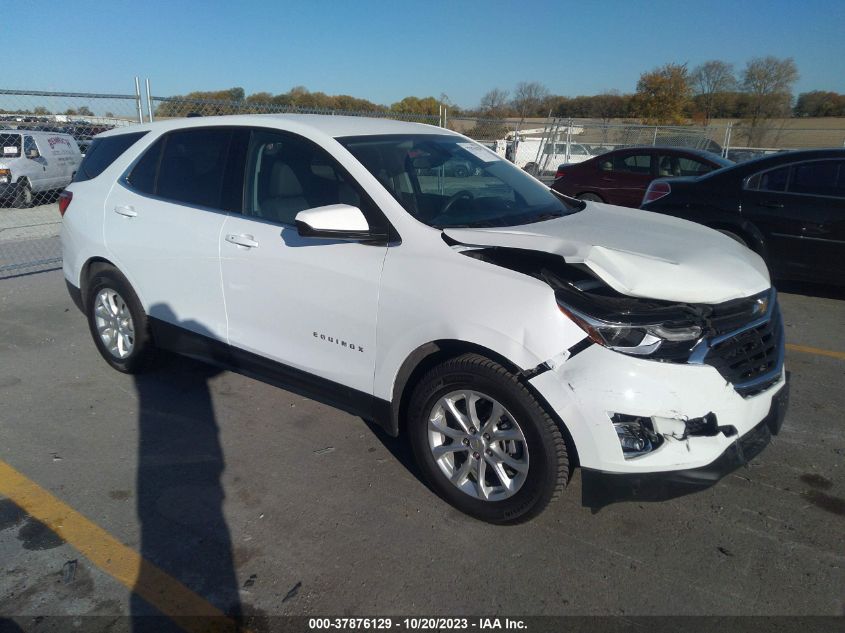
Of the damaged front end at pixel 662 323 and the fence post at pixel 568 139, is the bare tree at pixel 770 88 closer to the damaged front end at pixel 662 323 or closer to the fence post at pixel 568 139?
the fence post at pixel 568 139

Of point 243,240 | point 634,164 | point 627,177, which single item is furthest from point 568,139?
point 243,240

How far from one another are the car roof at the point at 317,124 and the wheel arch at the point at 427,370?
139 cm

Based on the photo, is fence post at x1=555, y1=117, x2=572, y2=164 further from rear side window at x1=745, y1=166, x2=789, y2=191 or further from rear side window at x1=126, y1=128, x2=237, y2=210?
rear side window at x1=126, y1=128, x2=237, y2=210

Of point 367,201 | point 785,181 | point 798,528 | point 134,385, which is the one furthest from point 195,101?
point 798,528

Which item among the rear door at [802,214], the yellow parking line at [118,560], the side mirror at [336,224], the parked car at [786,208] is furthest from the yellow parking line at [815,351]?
the yellow parking line at [118,560]

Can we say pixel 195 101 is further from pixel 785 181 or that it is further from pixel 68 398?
pixel 785 181

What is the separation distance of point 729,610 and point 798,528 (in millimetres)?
766

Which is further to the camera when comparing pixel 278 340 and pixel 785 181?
pixel 785 181

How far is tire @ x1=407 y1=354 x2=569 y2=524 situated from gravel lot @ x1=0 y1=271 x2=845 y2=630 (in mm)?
159

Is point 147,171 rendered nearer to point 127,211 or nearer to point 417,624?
point 127,211

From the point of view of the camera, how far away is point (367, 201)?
127 inches

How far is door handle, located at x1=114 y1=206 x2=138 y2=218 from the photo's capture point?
429cm

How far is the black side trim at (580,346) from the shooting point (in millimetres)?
2547

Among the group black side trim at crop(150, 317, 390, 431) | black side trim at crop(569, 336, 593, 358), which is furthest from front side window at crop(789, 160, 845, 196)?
black side trim at crop(150, 317, 390, 431)
